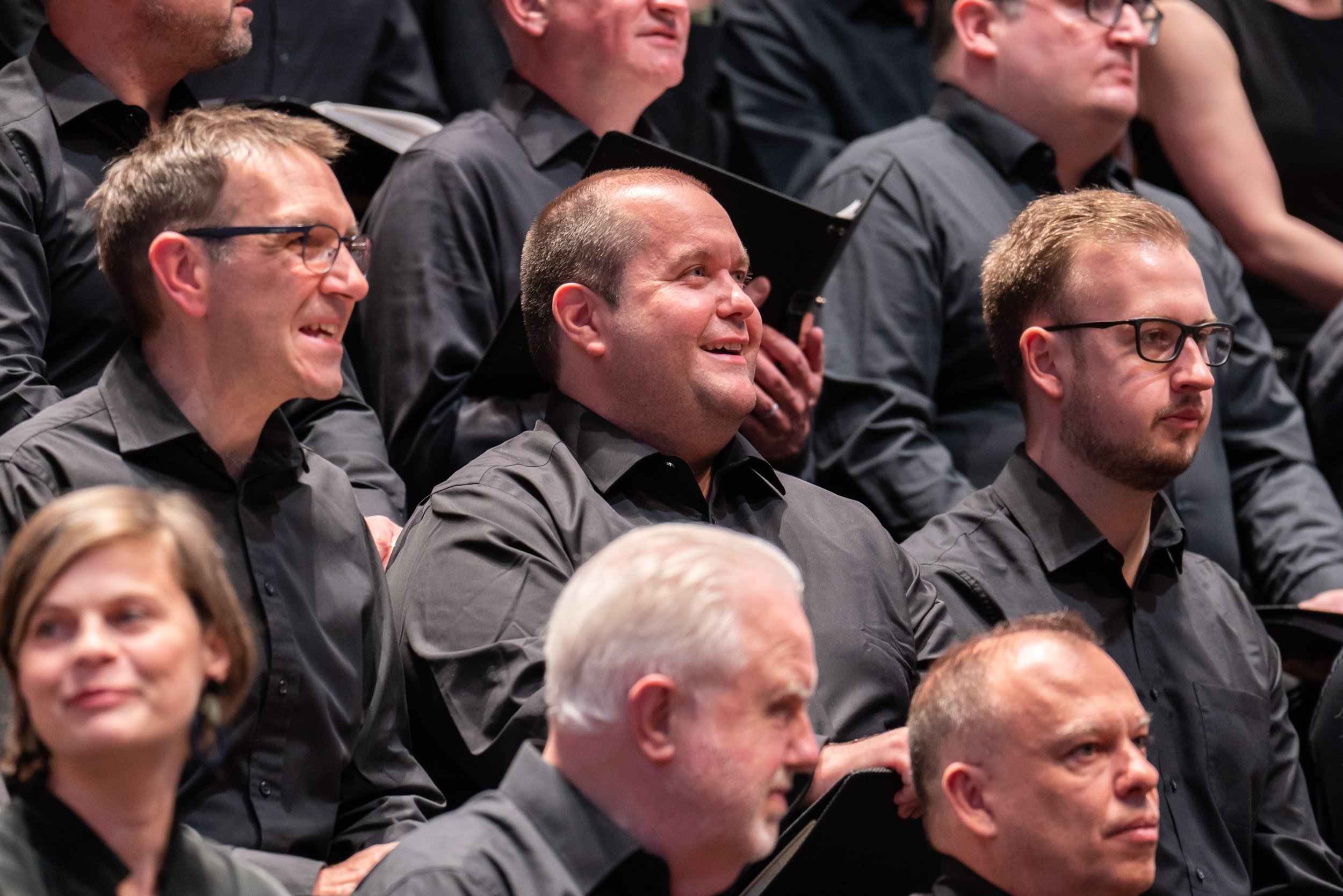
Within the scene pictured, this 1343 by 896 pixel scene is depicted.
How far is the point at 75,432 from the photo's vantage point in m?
1.98

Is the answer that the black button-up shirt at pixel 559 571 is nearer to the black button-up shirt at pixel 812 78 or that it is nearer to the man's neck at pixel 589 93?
the man's neck at pixel 589 93

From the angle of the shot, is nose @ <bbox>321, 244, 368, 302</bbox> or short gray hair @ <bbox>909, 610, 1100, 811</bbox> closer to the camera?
short gray hair @ <bbox>909, 610, 1100, 811</bbox>

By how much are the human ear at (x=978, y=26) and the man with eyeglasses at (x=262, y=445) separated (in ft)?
5.59

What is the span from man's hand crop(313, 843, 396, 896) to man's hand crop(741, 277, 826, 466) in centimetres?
111

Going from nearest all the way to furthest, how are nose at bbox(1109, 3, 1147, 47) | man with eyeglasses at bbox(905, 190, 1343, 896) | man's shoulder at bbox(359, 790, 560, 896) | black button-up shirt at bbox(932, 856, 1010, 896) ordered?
man's shoulder at bbox(359, 790, 560, 896) < black button-up shirt at bbox(932, 856, 1010, 896) < man with eyeglasses at bbox(905, 190, 1343, 896) < nose at bbox(1109, 3, 1147, 47)

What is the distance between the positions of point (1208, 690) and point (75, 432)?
1.67 metres

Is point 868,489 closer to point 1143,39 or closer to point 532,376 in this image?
point 532,376

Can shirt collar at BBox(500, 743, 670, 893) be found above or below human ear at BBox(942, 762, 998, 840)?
above

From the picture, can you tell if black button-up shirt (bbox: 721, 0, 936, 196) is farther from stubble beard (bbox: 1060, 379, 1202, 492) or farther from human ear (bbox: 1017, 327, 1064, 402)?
stubble beard (bbox: 1060, 379, 1202, 492)

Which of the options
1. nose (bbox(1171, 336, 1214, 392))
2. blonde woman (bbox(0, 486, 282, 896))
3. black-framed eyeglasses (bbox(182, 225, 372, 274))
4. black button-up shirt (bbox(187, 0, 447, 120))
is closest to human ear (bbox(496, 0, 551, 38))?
black button-up shirt (bbox(187, 0, 447, 120))

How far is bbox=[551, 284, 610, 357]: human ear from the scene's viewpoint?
2426 mm

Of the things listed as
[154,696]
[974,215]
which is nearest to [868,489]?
[974,215]

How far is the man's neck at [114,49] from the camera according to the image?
2.52 meters

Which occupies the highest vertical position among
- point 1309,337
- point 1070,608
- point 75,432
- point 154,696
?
point 154,696
